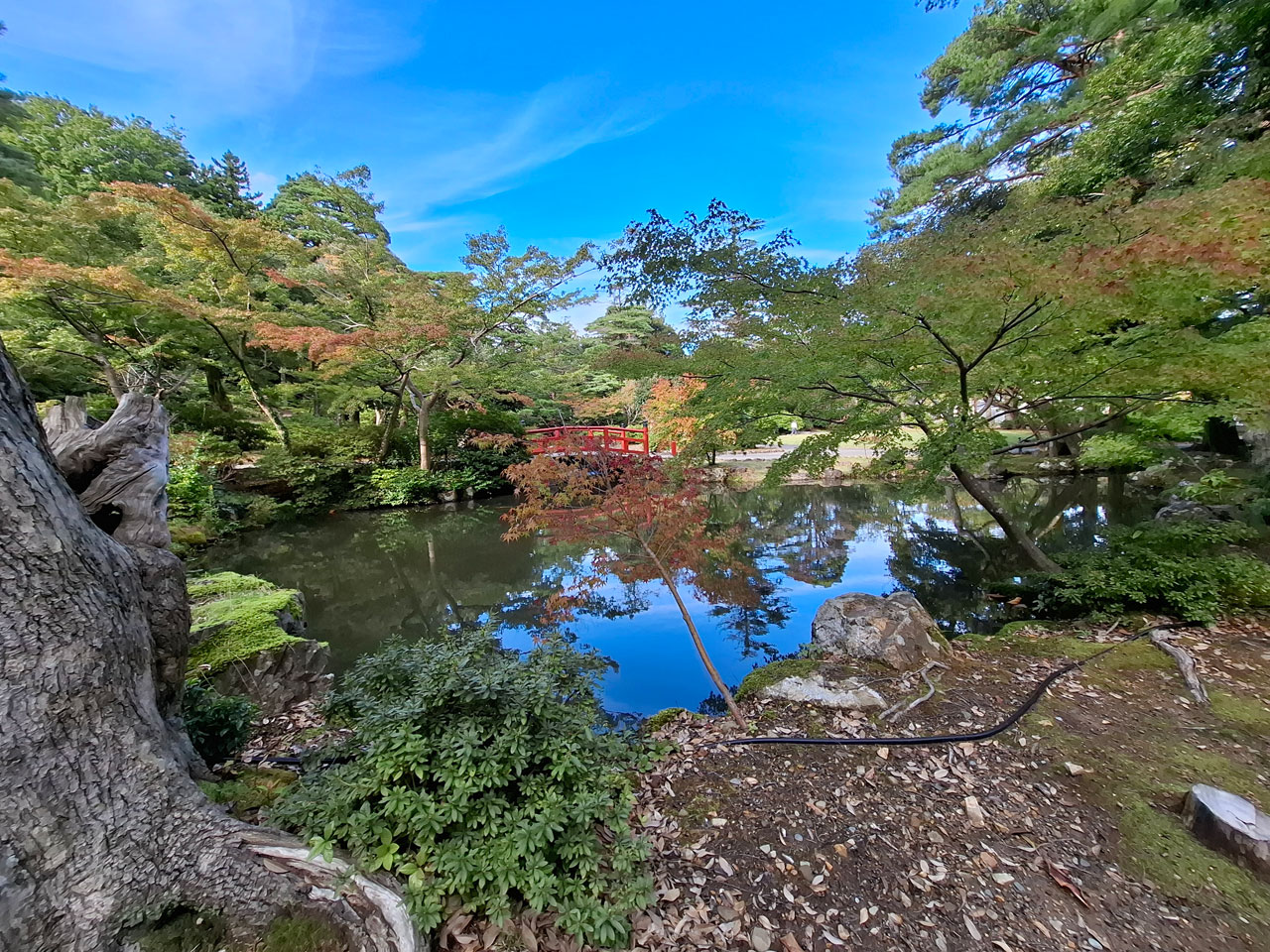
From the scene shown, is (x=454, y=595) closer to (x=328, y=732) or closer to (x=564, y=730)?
(x=328, y=732)

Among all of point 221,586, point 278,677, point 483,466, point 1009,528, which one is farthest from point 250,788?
point 483,466

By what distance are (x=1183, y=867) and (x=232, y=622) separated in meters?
5.06

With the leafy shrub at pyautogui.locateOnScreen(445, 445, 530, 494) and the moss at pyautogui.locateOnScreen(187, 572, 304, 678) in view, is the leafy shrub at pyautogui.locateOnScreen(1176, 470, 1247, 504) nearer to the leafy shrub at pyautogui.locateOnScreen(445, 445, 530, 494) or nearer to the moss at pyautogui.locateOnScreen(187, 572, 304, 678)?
the moss at pyautogui.locateOnScreen(187, 572, 304, 678)

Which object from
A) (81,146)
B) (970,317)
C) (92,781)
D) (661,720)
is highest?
(81,146)


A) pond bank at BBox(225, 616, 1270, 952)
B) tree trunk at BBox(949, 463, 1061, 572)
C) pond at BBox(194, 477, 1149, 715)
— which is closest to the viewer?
pond bank at BBox(225, 616, 1270, 952)

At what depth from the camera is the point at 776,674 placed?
127 inches

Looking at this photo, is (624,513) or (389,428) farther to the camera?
(389,428)

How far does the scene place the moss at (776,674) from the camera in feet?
10.4

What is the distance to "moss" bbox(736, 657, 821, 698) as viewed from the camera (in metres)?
3.16

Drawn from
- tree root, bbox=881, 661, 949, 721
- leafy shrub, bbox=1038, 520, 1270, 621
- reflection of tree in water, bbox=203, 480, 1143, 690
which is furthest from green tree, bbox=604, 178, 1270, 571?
tree root, bbox=881, 661, 949, 721

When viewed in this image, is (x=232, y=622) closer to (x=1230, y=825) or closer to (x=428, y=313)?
(x=1230, y=825)

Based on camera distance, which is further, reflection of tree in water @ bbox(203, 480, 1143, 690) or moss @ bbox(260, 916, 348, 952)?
reflection of tree in water @ bbox(203, 480, 1143, 690)

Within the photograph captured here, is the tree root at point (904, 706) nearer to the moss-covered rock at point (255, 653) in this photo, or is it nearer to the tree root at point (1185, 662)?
the tree root at point (1185, 662)

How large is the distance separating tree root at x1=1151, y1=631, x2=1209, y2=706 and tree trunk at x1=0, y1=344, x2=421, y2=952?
4.00m
